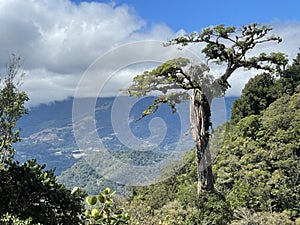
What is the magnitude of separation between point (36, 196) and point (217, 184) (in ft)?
50.4

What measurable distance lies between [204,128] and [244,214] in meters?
4.73

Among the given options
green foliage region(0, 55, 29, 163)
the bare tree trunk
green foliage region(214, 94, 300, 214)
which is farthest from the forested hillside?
green foliage region(0, 55, 29, 163)

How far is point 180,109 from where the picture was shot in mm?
9023

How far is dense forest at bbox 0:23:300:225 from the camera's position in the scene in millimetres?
2355

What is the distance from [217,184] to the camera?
17.2m

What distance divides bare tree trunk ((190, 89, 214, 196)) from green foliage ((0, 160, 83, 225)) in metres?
6.23

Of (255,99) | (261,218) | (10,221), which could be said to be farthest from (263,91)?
(10,221)

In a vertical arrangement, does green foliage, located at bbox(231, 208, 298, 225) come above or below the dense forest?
below

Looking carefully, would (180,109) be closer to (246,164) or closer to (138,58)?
(138,58)

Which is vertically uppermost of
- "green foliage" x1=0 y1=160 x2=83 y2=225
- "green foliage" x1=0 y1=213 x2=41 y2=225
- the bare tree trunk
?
the bare tree trunk

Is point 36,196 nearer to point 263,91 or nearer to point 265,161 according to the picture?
point 265,161

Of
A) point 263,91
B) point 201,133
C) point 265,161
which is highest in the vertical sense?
point 263,91

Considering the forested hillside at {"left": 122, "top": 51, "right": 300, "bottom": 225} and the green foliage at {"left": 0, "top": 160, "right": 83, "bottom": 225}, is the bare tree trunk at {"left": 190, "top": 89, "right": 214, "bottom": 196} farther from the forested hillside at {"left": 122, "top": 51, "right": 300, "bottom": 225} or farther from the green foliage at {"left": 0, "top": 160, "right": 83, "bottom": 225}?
the green foliage at {"left": 0, "top": 160, "right": 83, "bottom": 225}

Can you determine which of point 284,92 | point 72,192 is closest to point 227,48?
point 72,192
